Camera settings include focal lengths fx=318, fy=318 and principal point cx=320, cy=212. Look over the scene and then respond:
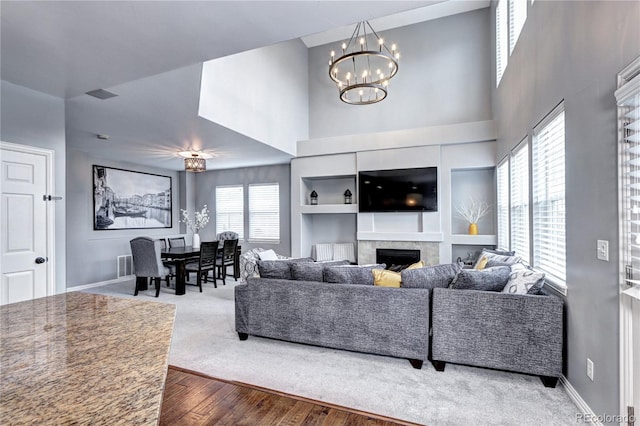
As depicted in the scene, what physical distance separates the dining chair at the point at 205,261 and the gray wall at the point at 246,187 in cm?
183

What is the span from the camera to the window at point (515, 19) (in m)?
3.74

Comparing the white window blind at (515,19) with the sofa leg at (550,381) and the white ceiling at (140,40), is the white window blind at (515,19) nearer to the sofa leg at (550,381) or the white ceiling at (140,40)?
the white ceiling at (140,40)

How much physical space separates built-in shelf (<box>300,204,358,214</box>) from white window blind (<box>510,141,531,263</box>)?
2820mm

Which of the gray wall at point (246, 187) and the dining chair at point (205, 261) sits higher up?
the gray wall at point (246, 187)

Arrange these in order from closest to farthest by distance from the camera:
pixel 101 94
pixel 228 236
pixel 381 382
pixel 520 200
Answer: pixel 381 382 → pixel 101 94 → pixel 520 200 → pixel 228 236

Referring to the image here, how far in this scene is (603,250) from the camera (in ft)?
6.12

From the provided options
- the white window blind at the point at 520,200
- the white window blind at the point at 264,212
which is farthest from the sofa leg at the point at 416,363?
the white window blind at the point at 264,212

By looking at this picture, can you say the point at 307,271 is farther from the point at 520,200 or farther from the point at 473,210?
the point at 473,210

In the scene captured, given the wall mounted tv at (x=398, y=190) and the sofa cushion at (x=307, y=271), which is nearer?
the sofa cushion at (x=307, y=271)

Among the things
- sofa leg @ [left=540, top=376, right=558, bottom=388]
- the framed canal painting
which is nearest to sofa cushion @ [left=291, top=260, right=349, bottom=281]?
sofa leg @ [left=540, top=376, right=558, bottom=388]

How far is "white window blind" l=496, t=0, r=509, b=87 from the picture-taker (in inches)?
186

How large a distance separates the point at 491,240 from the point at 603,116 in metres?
3.92

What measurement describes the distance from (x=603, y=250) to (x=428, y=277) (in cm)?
125

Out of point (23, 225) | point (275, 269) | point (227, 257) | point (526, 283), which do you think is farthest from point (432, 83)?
point (23, 225)
